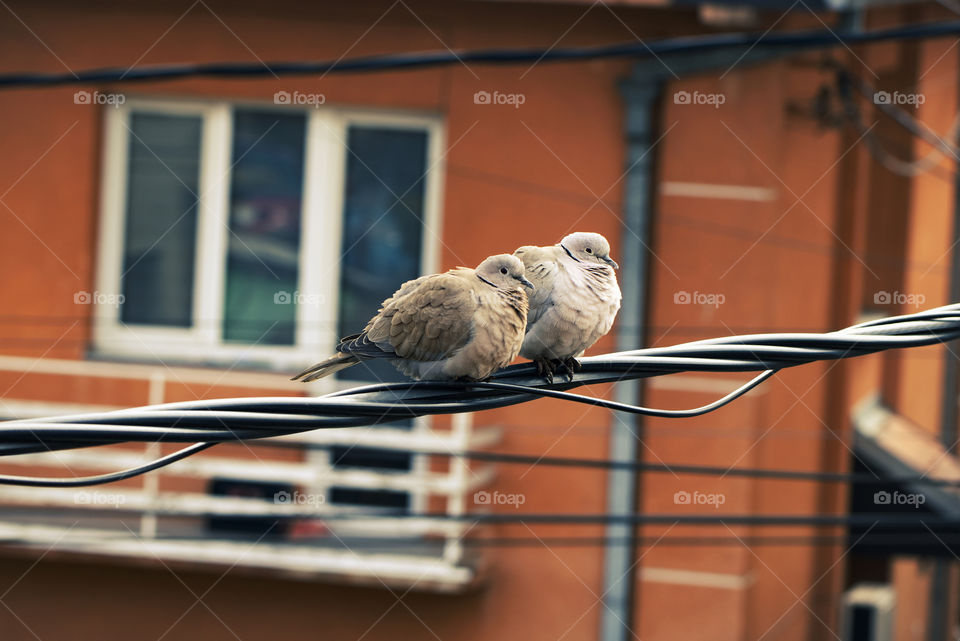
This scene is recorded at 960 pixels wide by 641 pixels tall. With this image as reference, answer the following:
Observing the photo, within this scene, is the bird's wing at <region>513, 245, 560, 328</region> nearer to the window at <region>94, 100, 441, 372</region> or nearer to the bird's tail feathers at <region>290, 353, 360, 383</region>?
the bird's tail feathers at <region>290, 353, 360, 383</region>

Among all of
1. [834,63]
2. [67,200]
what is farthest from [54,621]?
[834,63]

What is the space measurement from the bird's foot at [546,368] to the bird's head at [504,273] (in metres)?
0.17

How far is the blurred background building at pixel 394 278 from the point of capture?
6652 millimetres

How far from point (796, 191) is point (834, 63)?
916 millimetres

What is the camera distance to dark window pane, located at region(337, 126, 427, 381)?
7008 mm

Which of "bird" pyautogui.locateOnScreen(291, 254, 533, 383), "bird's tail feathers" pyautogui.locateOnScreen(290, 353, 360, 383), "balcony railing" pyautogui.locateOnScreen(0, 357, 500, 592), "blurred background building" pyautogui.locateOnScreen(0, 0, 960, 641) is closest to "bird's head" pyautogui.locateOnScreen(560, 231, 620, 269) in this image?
"bird" pyautogui.locateOnScreen(291, 254, 533, 383)

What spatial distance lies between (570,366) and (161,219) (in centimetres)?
560

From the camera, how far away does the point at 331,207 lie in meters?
7.05

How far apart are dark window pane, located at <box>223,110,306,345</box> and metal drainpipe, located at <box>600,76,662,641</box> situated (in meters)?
2.21

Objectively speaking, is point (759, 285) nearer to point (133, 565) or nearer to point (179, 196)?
point (179, 196)

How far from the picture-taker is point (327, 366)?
223 centimetres

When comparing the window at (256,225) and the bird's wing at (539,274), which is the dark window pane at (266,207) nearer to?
the window at (256,225)

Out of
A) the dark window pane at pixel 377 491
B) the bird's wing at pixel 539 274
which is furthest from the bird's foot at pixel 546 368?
the dark window pane at pixel 377 491

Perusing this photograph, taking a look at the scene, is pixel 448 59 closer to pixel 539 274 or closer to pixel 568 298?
pixel 539 274
